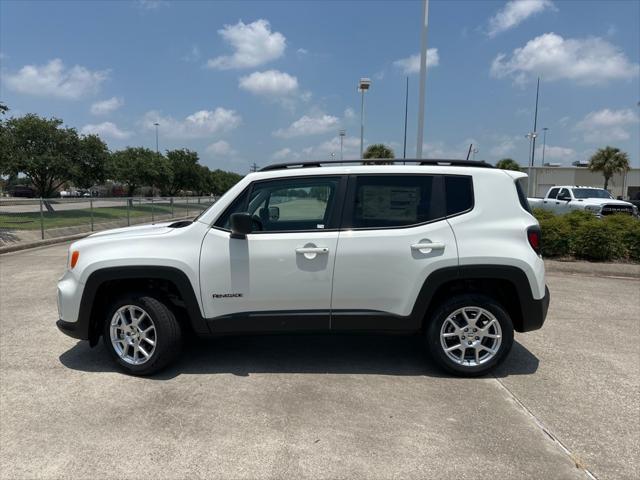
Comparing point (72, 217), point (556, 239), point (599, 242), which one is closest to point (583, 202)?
point (599, 242)

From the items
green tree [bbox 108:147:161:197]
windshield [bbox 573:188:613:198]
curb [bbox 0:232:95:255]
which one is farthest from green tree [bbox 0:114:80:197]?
windshield [bbox 573:188:613:198]

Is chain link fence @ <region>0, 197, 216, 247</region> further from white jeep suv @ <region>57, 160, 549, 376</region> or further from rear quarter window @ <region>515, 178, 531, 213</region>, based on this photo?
rear quarter window @ <region>515, 178, 531, 213</region>

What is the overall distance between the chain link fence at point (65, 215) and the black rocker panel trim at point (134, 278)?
5.95 metres

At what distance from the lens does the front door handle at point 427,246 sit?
3.79 meters

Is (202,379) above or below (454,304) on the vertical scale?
below

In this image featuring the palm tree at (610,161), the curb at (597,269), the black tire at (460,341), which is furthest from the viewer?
the palm tree at (610,161)

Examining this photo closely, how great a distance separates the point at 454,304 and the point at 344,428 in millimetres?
1471

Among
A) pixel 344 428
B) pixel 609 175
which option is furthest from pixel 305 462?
pixel 609 175

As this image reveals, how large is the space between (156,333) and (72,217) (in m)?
15.7

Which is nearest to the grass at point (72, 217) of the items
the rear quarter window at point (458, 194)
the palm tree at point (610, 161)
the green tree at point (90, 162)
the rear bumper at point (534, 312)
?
the green tree at point (90, 162)

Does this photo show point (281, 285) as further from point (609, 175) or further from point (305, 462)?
point (609, 175)

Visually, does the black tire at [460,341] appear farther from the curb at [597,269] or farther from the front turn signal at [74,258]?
the curb at [597,269]

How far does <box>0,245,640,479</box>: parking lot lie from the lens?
2758mm

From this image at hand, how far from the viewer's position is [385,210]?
3.92m
